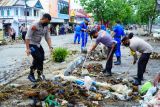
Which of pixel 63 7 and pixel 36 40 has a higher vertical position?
pixel 36 40

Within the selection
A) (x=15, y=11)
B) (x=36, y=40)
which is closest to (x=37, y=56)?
(x=36, y=40)

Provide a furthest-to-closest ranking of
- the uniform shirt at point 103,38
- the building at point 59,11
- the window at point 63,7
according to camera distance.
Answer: the window at point 63,7, the building at point 59,11, the uniform shirt at point 103,38

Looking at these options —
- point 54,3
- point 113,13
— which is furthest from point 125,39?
point 54,3

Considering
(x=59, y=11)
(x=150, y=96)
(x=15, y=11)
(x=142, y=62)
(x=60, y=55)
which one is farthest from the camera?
(x=59, y=11)

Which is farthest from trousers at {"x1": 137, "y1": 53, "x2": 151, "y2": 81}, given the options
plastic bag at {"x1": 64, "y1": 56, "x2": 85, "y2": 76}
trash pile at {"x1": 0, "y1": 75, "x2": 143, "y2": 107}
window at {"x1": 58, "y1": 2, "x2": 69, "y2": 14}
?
window at {"x1": 58, "y1": 2, "x2": 69, "y2": 14}

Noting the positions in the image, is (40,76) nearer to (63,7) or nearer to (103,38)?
(103,38)

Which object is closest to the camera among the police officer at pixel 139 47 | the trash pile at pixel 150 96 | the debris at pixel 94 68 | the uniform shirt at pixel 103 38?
the trash pile at pixel 150 96

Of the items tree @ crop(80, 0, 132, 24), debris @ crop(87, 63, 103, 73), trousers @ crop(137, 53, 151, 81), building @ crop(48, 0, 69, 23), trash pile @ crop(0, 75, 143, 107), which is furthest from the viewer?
building @ crop(48, 0, 69, 23)

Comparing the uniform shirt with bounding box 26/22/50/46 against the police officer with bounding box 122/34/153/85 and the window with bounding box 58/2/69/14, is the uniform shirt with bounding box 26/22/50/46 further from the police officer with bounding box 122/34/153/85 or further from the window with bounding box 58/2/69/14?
the window with bounding box 58/2/69/14

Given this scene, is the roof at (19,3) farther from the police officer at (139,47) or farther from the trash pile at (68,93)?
the trash pile at (68,93)

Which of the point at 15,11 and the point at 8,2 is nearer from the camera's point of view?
the point at 15,11

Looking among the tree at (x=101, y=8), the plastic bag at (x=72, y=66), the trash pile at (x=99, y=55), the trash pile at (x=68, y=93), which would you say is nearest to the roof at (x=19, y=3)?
the tree at (x=101, y=8)

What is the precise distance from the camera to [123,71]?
13.5 metres

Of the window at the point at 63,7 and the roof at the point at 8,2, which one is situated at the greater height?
the roof at the point at 8,2
